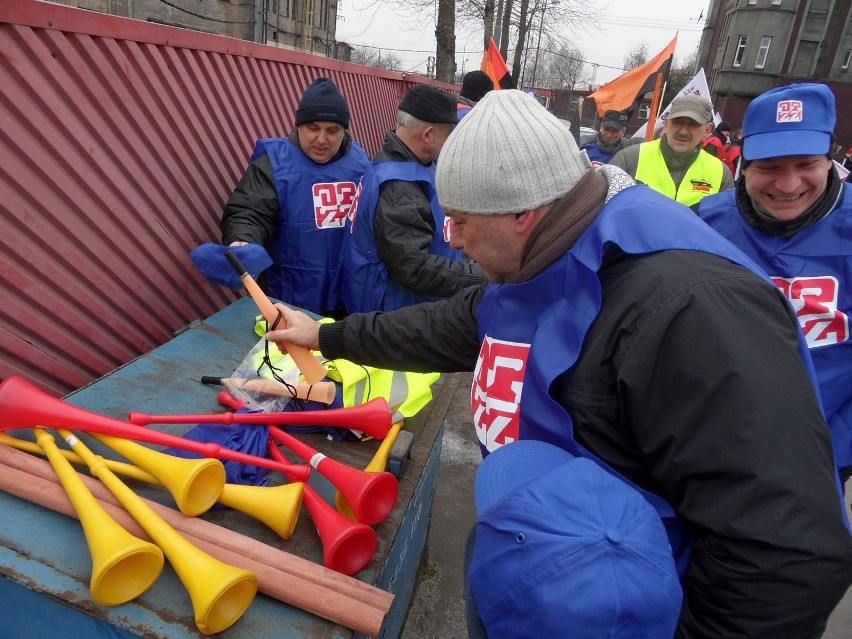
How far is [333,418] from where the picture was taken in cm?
204

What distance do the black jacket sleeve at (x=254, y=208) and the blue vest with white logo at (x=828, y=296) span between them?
2.54 metres

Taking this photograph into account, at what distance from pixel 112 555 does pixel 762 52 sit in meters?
43.8

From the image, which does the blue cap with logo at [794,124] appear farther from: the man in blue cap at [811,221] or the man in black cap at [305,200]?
the man in black cap at [305,200]

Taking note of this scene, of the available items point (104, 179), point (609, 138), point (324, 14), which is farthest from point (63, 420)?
point (324, 14)

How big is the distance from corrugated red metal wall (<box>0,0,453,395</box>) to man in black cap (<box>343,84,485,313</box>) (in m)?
0.91

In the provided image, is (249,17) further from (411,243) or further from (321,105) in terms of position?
(411,243)

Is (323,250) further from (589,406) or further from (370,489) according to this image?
(589,406)

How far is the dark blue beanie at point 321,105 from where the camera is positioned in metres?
3.19

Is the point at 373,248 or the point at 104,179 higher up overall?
the point at 104,179

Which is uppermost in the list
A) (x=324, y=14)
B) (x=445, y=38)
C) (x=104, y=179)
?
(x=324, y=14)

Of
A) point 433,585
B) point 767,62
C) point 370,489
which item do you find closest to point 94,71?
point 370,489

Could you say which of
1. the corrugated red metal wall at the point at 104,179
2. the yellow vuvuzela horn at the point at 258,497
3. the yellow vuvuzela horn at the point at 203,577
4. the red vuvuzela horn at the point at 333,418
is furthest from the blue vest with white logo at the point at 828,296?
the corrugated red metal wall at the point at 104,179

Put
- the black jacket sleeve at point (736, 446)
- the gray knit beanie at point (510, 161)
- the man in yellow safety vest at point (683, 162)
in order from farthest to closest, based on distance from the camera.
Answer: the man in yellow safety vest at point (683, 162) < the gray knit beanie at point (510, 161) < the black jacket sleeve at point (736, 446)

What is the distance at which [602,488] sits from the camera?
3.28ft
